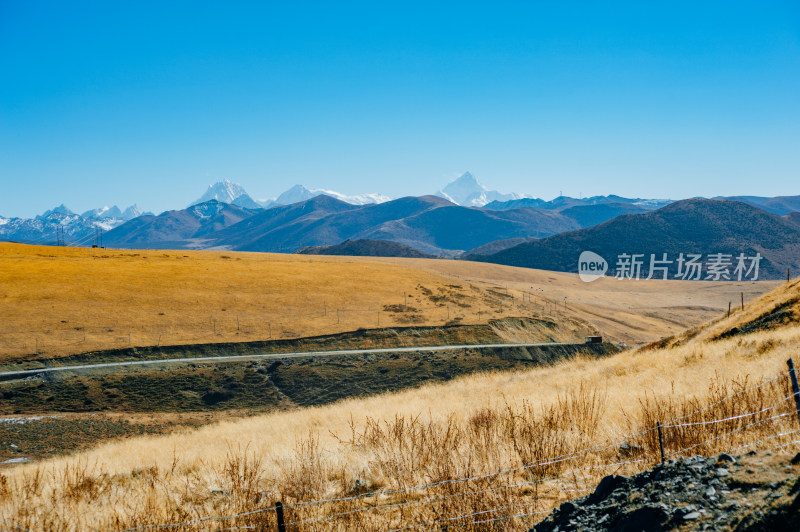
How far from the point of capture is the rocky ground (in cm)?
393

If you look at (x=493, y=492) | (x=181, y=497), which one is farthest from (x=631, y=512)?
(x=181, y=497)

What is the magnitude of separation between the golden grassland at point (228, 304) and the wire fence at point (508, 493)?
41.4 metres

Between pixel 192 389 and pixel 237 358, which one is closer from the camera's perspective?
pixel 192 389

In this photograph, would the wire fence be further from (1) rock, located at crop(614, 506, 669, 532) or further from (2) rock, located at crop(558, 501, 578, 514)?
(1) rock, located at crop(614, 506, 669, 532)

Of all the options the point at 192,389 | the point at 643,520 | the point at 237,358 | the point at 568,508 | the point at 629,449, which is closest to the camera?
the point at 643,520

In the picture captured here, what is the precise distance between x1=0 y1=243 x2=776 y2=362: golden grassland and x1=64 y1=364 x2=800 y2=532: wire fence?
4140 centimetres

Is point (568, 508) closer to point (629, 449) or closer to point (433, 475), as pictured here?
point (433, 475)

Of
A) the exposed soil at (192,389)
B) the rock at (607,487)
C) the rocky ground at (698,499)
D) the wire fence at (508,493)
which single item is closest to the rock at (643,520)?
the rocky ground at (698,499)

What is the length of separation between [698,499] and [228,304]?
2285 inches

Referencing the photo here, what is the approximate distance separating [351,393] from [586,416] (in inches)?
1173

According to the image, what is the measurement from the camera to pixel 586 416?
31.9 feet

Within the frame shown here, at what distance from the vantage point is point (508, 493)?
671 centimetres

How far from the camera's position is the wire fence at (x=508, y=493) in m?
6.08

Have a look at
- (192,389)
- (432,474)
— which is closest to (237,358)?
(192,389)
